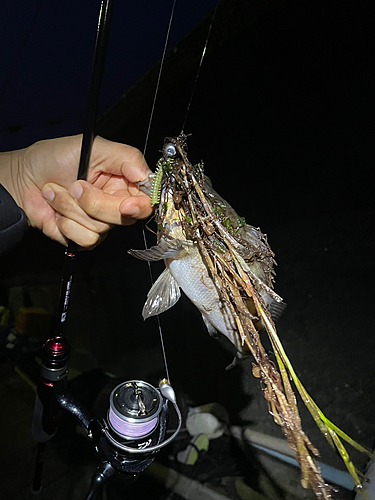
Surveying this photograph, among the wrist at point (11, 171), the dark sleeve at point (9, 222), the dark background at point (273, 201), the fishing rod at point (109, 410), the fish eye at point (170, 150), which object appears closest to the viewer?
the fish eye at point (170, 150)

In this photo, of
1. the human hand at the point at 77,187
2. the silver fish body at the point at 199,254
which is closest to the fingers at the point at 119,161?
the human hand at the point at 77,187

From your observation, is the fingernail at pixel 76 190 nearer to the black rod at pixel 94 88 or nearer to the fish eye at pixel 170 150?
the black rod at pixel 94 88

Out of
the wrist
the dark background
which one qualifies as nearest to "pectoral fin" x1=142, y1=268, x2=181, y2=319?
the wrist

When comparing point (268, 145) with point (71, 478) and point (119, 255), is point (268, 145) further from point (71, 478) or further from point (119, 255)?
point (71, 478)

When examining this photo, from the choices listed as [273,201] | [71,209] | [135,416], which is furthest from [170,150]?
[273,201]

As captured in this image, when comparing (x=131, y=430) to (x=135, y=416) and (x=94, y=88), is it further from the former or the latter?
(x=94, y=88)

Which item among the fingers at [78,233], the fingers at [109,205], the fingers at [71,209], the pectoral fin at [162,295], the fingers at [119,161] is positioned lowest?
the pectoral fin at [162,295]
